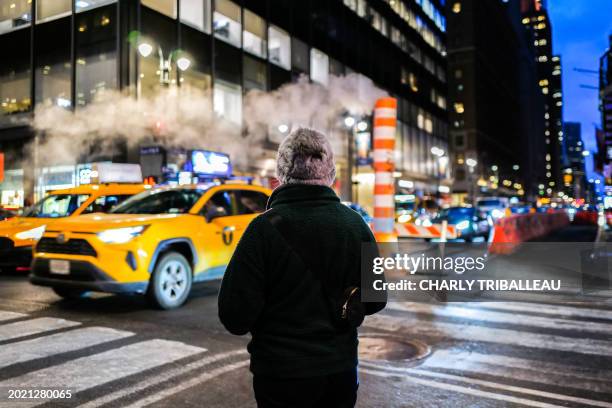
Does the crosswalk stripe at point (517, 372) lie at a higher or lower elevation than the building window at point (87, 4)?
lower

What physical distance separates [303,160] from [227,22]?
72.0 feet

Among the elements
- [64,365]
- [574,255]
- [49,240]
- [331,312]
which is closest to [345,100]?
[574,255]

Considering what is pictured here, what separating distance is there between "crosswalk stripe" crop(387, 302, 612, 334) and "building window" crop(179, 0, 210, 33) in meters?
16.9

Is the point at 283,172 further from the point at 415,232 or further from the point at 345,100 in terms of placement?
the point at 345,100

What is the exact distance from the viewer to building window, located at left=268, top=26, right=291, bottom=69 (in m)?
24.6

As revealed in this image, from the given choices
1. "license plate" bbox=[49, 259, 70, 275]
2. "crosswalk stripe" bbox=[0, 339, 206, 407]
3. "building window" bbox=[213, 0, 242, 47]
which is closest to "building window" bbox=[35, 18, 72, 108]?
"building window" bbox=[213, 0, 242, 47]

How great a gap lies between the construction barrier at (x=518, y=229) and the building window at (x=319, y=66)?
13457 mm

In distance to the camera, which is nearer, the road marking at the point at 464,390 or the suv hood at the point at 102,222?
the road marking at the point at 464,390

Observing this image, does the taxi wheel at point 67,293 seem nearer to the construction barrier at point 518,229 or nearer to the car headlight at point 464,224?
the construction barrier at point 518,229

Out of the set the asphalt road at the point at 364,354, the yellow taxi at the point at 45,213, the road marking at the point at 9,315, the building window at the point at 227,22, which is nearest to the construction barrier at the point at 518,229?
the asphalt road at the point at 364,354

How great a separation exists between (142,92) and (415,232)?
1278 centimetres

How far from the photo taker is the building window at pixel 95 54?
59.9ft

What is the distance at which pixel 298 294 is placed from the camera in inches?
71.9

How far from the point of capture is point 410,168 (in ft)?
132
